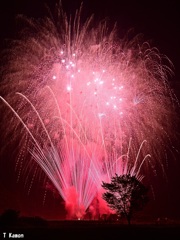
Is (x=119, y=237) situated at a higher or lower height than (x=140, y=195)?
lower

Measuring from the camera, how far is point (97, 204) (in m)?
68.5

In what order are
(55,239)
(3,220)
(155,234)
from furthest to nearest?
(3,220), (155,234), (55,239)

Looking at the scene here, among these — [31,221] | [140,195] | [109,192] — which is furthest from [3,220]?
[140,195]

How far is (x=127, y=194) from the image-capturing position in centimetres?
5209

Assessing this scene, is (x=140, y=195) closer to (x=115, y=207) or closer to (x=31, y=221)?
(x=115, y=207)

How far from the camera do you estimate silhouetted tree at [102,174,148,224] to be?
5200 cm

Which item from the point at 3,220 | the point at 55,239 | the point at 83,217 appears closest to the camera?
the point at 55,239

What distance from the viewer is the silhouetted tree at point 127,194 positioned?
52.0 m

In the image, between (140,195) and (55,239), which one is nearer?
(55,239)

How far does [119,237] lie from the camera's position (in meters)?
35.8

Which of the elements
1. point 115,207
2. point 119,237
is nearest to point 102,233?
point 119,237

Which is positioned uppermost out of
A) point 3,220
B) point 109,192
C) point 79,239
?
point 109,192

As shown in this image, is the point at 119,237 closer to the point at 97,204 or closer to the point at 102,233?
the point at 102,233

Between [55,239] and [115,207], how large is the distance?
64.3ft
